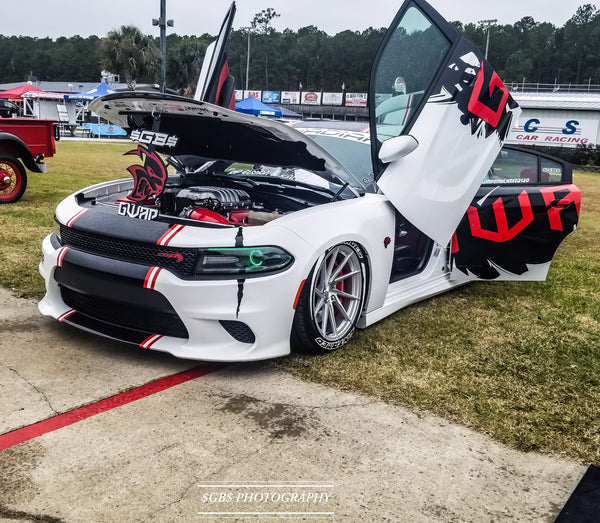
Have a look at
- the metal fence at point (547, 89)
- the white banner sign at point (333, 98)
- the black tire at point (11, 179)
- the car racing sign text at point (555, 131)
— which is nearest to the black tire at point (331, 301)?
the black tire at point (11, 179)

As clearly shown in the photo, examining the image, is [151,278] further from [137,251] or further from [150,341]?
[150,341]

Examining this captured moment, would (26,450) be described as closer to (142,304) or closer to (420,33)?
(142,304)

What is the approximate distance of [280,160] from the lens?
3965mm

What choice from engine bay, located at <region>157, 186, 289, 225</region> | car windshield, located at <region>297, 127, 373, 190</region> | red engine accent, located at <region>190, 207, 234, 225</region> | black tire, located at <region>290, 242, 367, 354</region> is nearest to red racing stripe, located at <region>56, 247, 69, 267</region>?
engine bay, located at <region>157, 186, 289, 225</region>

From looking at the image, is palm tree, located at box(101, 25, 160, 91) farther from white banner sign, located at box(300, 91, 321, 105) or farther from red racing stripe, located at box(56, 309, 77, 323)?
red racing stripe, located at box(56, 309, 77, 323)

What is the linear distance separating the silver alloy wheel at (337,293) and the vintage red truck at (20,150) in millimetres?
6290

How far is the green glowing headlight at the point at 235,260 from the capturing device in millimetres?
2953

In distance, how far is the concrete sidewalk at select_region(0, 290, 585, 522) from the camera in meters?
2.05

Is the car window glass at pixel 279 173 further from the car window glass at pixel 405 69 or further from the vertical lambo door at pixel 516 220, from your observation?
the vertical lambo door at pixel 516 220

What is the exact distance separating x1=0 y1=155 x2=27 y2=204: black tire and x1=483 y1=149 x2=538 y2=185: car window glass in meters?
6.45

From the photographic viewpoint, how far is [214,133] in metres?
3.77

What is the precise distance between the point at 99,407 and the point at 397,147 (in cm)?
214

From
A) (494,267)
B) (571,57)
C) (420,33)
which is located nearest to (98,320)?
(420,33)

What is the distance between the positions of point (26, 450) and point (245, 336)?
44.2 inches
